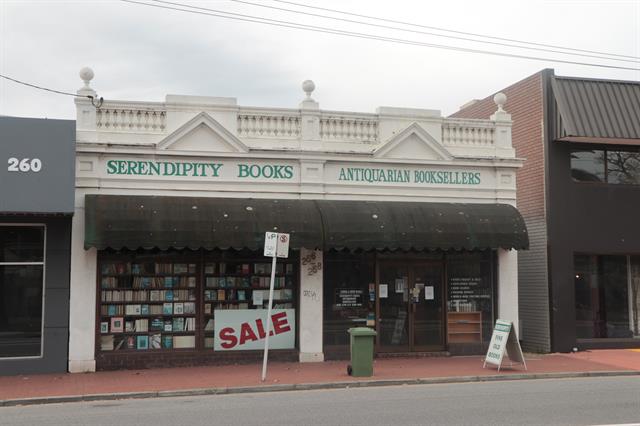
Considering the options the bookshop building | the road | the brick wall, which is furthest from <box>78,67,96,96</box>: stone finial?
the brick wall

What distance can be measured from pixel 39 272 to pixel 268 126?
237 inches

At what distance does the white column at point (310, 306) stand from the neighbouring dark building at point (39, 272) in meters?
5.14

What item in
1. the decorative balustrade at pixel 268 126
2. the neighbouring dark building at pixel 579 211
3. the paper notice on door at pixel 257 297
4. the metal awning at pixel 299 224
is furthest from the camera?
the neighbouring dark building at pixel 579 211

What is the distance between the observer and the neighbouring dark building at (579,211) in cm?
1880

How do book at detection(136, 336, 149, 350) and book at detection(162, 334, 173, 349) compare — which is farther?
book at detection(162, 334, 173, 349)

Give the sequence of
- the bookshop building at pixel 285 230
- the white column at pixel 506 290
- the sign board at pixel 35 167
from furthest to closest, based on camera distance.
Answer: the white column at pixel 506 290 < the bookshop building at pixel 285 230 < the sign board at pixel 35 167

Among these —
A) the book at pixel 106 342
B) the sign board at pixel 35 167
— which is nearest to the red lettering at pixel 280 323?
the book at pixel 106 342

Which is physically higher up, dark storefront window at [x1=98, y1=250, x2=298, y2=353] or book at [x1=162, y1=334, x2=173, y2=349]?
dark storefront window at [x1=98, y1=250, x2=298, y2=353]

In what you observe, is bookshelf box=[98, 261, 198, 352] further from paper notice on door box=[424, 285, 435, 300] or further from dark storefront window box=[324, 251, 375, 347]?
paper notice on door box=[424, 285, 435, 300]

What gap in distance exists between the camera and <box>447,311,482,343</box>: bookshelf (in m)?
17.7

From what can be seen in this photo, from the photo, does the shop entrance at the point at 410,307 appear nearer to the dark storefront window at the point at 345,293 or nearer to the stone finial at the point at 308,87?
the dark storefront window at the point at 345,293

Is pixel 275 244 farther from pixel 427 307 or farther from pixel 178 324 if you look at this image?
pixel 427 307

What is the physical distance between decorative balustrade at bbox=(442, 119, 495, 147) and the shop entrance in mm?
3120

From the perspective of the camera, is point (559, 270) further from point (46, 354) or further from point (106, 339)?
point (46, 354)
